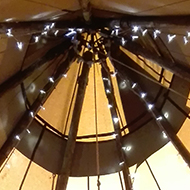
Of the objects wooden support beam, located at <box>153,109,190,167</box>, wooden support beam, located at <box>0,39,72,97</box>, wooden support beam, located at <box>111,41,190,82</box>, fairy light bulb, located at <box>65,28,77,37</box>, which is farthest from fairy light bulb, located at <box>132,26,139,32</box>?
wooden support beam, located at <box>153,109,190,167</box>

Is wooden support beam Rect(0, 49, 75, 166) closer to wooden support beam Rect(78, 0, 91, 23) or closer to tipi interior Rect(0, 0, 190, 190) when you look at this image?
tipi interior Rect(0, 0, 190, 190)

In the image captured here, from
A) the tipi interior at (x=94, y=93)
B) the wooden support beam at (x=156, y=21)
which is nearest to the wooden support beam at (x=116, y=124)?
the tipi interior at (x=94, y=93)

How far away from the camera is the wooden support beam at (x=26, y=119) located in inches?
123

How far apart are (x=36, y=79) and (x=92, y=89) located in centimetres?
57

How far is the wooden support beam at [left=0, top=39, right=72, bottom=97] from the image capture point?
2.93m

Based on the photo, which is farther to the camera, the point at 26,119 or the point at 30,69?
the point at 26,119

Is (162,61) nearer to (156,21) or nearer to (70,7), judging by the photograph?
(156,21)

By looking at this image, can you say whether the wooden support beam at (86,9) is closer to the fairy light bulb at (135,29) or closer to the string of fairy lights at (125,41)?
the string of fairy lights at (125,41)

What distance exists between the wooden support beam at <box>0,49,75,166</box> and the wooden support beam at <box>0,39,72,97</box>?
99mm

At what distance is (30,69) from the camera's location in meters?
2.98

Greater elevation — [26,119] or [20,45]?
[20,45]

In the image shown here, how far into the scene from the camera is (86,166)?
361 cm

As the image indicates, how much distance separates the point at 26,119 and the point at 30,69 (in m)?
0.48

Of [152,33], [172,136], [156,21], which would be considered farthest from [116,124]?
[156,21]
